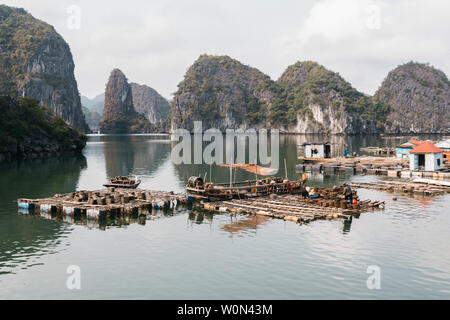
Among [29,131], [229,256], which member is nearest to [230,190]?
[229,256]

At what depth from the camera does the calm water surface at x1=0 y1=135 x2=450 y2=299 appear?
70.7ft

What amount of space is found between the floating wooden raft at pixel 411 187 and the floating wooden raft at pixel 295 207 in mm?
10609

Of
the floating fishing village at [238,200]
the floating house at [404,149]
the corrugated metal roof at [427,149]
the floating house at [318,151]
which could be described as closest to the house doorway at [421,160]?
the corrugated metal roof at [427,149]

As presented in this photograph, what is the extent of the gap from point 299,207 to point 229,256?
1364cm

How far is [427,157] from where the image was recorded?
61000 mm

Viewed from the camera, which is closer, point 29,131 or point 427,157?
point 427,157

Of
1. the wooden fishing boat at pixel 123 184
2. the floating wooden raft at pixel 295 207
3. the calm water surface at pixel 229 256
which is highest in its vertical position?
the wooden fishing boat at pixel 123 184

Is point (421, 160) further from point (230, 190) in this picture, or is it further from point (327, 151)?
point (230, 190)

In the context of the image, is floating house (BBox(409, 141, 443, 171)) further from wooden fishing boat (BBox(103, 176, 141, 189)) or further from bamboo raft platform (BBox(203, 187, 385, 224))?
wooden fishing boat (BBox(103, 176, 141, 189))

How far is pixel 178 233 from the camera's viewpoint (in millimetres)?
32906

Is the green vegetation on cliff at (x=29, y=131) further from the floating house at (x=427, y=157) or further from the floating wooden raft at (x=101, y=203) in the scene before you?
the floating house at (x=427, y=157)

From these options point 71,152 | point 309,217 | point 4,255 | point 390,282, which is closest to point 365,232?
point 309,217

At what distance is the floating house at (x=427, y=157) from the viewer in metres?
60.3

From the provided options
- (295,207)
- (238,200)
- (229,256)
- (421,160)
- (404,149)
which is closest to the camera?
(229,256)
